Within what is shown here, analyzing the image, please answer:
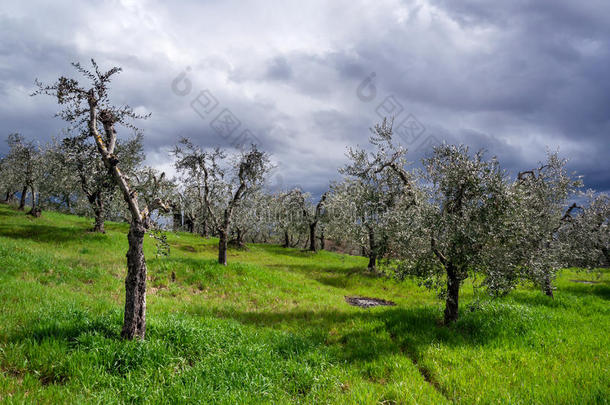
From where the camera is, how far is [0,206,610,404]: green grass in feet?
22.0

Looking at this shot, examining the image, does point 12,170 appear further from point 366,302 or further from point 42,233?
point 366,302

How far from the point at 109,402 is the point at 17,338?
3.78 m

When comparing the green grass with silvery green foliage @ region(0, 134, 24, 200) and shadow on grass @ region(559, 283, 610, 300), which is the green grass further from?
silvery green foliage @ region(0, 134, 24, 200)

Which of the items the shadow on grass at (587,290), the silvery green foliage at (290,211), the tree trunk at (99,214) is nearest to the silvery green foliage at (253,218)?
the silvery green foliage at (290,211)

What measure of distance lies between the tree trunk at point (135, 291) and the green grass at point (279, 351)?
47 centimetres

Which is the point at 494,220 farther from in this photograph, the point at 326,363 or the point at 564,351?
the point at 326,363

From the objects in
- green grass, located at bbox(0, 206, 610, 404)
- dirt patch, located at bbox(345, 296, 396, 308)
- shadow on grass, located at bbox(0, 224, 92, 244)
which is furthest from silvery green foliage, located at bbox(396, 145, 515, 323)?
shadow on grass, located at bbox(0, 224, 92, 244)

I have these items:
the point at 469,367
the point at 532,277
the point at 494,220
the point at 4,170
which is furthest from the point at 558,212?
the point at 4,170

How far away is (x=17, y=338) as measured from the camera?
753 cm

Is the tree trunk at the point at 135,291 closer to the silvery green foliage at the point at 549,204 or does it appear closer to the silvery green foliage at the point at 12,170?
the silvery green foliage at the point at 549,204

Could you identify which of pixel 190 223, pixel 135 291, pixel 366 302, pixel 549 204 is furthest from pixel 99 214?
pixel 549 204

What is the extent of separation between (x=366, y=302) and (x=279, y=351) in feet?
39.0

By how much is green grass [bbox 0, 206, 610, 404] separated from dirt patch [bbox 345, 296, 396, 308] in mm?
2962

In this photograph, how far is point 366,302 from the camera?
20047 millimetres
